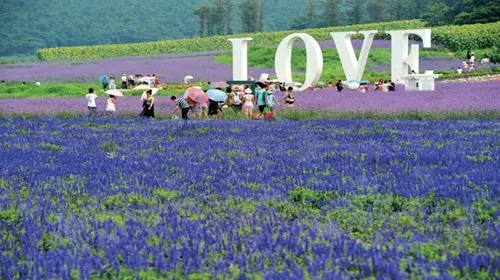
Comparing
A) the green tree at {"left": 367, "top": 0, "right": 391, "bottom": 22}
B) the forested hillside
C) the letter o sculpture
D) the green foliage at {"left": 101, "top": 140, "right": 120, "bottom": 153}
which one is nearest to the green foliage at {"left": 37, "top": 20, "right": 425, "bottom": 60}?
the forested hillside

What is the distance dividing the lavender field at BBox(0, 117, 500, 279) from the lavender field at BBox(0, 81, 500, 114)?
8.88 metres

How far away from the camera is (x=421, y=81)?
35125 mm

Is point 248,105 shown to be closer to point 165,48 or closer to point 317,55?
point 317,55

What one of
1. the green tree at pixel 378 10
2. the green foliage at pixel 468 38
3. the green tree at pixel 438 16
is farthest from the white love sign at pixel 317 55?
the green tree at pixel 378 10

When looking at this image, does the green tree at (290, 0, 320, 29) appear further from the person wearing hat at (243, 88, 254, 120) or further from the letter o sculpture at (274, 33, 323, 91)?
the person wearing hat at (243, 88, 254, 120)

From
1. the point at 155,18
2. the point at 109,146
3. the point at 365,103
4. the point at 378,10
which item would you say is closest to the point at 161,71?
the point at 365,103

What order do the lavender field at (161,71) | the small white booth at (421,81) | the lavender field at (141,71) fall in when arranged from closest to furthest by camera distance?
the small white booth at (421,81) → the lavender field at (141,71) → the lavender field at (161,71)

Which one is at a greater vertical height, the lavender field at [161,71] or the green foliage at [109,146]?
the lavender field at [161,71]

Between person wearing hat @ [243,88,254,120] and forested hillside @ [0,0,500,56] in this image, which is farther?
forested hillside @ [0,0,500,56]

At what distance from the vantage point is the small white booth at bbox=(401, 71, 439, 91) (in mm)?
34594

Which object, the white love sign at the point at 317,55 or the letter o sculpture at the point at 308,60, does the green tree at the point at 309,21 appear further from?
the letter o sculpture at the point at 308,60

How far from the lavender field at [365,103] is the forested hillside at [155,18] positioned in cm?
8328

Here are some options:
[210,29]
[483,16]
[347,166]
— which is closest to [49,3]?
[210,29]

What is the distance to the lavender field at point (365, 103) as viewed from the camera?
2319cm
